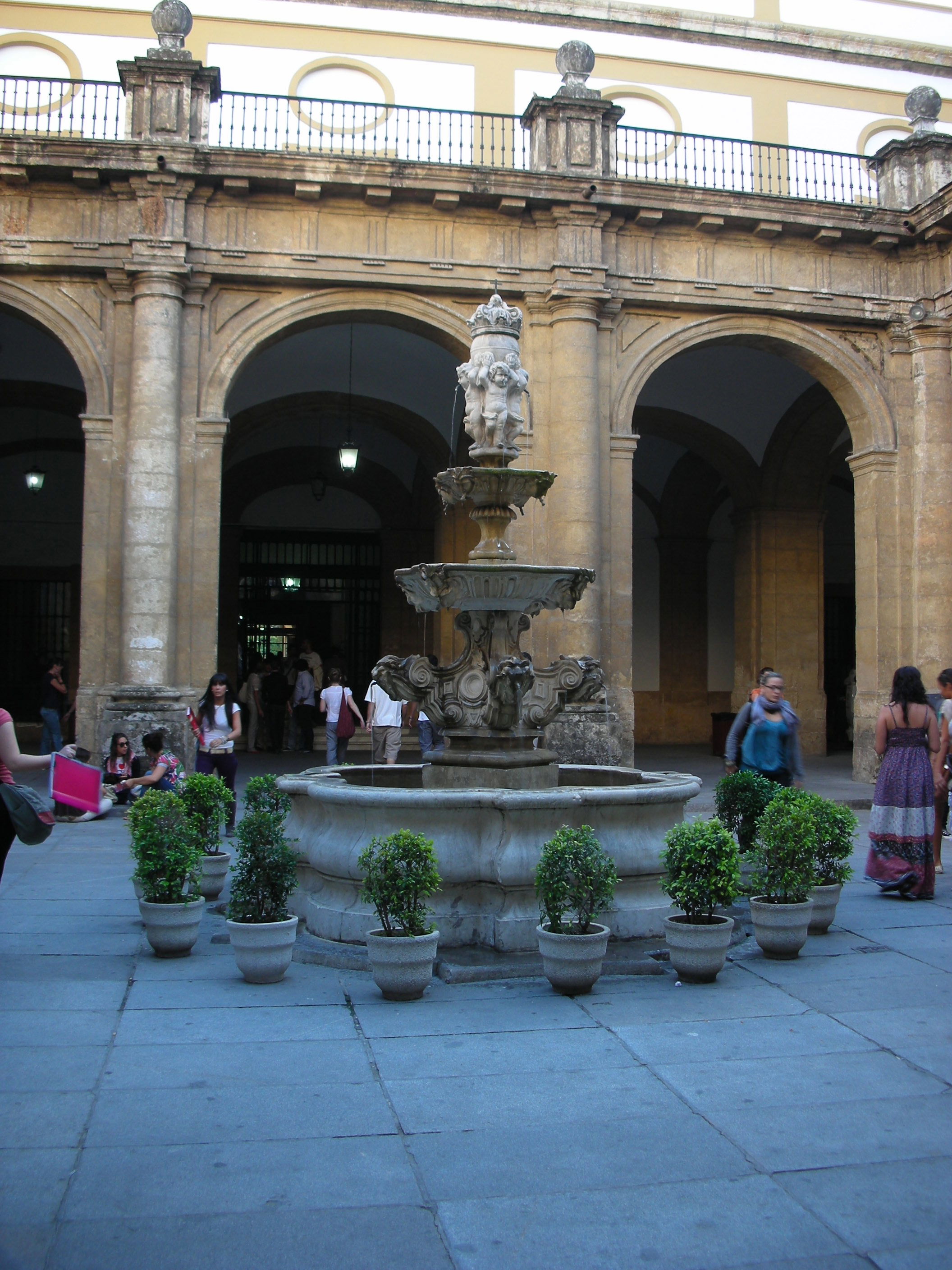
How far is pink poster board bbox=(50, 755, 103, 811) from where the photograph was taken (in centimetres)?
804

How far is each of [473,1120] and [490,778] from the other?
344 cm

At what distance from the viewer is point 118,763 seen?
38.3 feet

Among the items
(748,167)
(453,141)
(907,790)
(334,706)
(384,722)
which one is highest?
(453,141)

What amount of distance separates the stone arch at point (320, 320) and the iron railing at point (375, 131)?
1832 millimetres

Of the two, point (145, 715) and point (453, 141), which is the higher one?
point (453, 141)

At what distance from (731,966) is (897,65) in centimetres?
1855

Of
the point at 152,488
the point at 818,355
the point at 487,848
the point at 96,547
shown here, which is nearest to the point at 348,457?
the point at 152,488

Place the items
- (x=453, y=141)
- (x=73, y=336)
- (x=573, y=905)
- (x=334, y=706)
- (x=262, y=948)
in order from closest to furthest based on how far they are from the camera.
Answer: (x=573, y=905), (x=262, y=948), (x=334, y=706), (x=73, y=336), (x=453, y=141)

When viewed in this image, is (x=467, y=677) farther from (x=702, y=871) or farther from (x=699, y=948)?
(x=699, y=948)

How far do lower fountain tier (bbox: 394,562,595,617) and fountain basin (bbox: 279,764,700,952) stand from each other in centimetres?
134

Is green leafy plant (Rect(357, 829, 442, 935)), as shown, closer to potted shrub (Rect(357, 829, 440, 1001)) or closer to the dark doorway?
potted shrub (Rect(357, 829, 440, 1001))

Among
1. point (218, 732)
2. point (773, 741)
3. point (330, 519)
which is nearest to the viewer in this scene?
point (773, 741)

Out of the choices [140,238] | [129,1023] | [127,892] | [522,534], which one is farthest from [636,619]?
[129,1023]

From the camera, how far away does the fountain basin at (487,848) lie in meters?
5.85
